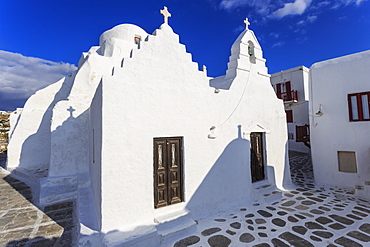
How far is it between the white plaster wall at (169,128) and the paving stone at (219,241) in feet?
3.01

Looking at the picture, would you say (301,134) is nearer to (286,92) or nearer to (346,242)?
(346,242)

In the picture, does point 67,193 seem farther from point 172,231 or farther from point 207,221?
point 207,221

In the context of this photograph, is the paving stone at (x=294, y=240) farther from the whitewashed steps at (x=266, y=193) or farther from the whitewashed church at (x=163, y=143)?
the whitewashed steps at (x=266, y=193)

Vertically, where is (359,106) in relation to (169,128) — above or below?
above

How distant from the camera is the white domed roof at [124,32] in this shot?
37.4 feet

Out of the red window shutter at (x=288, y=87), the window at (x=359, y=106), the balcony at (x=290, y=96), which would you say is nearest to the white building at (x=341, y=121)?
the window at (x=359, y=106)

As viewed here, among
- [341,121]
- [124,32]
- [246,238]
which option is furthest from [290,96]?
[246,238]

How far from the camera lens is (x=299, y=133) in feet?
33.9

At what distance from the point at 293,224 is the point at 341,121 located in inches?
235

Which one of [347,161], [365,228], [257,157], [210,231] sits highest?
[257,157]

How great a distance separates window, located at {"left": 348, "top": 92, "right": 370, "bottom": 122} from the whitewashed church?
2.97m

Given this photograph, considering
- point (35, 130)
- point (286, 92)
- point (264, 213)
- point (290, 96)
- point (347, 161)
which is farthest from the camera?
point (286, 92)

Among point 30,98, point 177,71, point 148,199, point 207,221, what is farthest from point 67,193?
point 30,98

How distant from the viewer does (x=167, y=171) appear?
4680 millimetres
